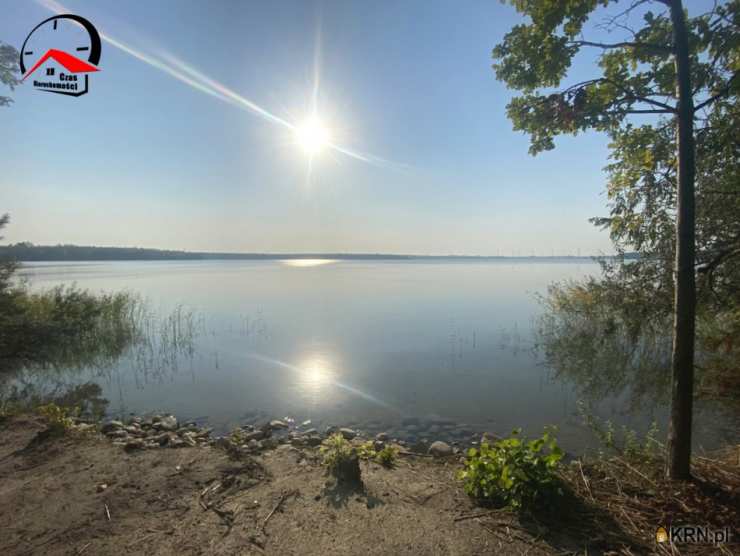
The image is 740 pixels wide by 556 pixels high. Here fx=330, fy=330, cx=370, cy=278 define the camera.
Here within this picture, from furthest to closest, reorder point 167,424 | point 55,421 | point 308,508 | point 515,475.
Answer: point 167,424, point 55,421, point 308,508, point 515,475

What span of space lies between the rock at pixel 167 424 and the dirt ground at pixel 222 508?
129 inches

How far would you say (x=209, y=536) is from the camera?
12.1 ft

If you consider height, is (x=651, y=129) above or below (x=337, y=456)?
above

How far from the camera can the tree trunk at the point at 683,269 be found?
12.3 feet

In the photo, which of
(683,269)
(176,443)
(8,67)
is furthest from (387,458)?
(8,67)

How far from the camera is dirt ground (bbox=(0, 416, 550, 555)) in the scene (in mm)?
3537

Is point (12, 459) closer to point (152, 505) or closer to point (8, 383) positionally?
point (152, 505)

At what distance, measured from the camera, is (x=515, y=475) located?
12.5 feet

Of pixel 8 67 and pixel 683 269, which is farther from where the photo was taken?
pixel 8 67

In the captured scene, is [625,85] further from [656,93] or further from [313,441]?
[313,441]

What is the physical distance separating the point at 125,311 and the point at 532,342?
81.3ft

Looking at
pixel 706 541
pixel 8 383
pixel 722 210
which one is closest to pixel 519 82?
pixel 706 541

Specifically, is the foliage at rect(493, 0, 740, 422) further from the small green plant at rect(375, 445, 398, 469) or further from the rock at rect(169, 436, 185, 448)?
the rock at rect(169, 436, 185, 448)

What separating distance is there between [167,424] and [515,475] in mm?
9112
